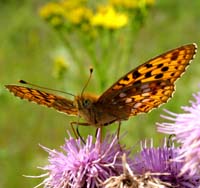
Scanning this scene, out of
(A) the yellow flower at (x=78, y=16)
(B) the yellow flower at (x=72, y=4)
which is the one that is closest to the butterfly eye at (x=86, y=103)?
(A) the yellow flower at (x=78, y=16)

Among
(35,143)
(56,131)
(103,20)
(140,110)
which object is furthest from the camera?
(56,131)

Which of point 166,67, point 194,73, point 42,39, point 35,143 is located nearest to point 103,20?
point 35,143

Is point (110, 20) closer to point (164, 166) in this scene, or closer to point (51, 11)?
point (51, 11)

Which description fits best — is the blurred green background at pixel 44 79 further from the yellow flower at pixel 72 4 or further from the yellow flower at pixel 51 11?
the yellow flower at pixel 72 4

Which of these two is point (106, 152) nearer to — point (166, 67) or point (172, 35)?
point (166, 67)

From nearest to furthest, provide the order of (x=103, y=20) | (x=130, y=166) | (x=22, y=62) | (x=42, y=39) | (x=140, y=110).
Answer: (x=130, y=166) < (x=140, y=110) < (x=103, y=20) < (x=22, y=62) < (x=42, y=39)

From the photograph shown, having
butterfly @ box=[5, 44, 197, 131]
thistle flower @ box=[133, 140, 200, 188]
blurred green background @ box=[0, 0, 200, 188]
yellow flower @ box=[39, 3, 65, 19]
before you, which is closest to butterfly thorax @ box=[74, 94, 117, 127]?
butterfly @ box=[5, 44, 197, 131]
